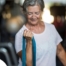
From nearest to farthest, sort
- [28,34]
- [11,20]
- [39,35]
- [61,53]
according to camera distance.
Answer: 1. [28,34]
2. [39,35]
3. [61,53]
4. [11,20]

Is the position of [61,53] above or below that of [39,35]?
below

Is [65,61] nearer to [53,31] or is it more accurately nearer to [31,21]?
[53,31]

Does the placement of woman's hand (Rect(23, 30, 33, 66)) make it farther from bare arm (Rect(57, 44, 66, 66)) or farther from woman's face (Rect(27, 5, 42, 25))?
bare arm (Rect(57, 44, 66, 66))

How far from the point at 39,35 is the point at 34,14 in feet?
0.58

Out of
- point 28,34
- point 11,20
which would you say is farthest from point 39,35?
point 11,20

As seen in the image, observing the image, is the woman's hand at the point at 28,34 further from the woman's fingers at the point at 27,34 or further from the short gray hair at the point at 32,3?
the short gray hair at the point at 32,3

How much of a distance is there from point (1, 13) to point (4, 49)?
510mm

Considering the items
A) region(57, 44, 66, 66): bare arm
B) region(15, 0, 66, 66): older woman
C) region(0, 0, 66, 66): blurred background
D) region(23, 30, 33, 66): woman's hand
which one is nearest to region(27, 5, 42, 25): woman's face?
region(15, 0, 66, 66): older woman

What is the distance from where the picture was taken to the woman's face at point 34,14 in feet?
7.38

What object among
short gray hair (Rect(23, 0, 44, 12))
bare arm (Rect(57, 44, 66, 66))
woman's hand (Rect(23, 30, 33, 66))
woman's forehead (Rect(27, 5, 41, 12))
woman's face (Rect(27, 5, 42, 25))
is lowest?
bare arm (Rect(57, 44, 66, 66))

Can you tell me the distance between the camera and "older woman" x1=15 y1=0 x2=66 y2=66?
225 centimetres

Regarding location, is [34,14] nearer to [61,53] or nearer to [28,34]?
[28,34]

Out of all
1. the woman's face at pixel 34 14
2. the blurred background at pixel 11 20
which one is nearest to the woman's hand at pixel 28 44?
the woman's face at pixel 34 14

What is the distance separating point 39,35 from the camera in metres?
2.30
